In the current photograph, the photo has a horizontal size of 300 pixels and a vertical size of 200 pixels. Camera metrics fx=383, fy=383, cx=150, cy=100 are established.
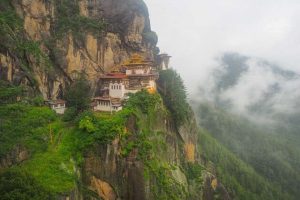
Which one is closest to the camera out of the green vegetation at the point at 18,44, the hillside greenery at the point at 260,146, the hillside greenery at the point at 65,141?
the hillside greenery at the point at 65,141

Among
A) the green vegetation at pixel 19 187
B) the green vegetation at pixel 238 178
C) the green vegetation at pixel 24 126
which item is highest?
the green vegetation at pixel 24 126

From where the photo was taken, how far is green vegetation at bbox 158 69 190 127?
5663cm

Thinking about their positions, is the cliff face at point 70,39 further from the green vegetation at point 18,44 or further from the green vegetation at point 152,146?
the green vegetation at point 152,146

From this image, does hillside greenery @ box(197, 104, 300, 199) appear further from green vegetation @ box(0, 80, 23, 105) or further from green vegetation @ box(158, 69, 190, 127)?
green vegetation @ box(0, 80, 23, 105)

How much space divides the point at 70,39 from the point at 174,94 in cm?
1714

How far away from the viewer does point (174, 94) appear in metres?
57.6

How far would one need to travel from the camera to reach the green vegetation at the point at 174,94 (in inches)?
2229

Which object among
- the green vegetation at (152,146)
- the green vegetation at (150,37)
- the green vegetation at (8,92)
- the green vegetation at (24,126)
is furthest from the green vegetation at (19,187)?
the green vegetation at (150,37)

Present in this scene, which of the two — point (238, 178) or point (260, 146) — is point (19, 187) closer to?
point (238, 178)

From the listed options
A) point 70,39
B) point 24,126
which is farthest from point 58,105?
point 70,39

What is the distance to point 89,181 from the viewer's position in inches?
1529

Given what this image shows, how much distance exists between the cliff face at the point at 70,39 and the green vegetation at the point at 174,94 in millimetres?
6706

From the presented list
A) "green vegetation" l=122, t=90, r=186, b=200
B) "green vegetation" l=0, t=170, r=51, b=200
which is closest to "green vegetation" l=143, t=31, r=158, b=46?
"green vegetation" l=122, t=90, r=186, b=200

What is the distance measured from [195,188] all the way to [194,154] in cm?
760
